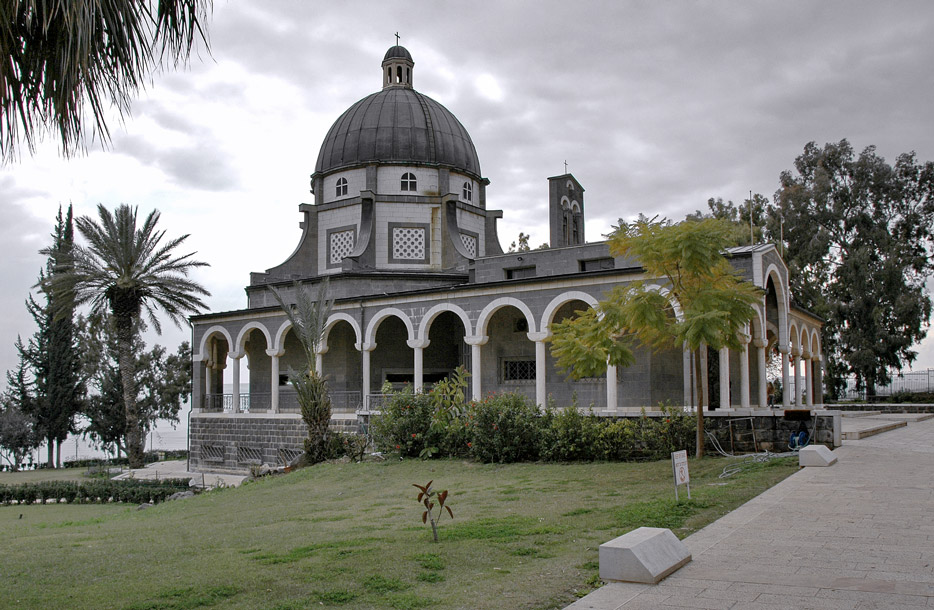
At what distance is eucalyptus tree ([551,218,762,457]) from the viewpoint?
1395 centimetres

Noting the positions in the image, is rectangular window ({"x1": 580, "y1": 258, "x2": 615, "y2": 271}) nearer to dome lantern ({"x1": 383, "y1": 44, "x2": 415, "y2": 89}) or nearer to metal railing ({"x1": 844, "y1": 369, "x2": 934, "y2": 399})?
dome lantern ({"x1": 383, "y1": 44, "x2": 415, "y2": 89})

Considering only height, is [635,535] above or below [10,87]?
below

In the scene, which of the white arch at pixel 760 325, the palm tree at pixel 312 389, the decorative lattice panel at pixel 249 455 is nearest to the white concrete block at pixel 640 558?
the palm tree at pixel 312 389

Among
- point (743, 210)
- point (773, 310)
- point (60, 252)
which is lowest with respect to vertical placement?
point (773, 310)

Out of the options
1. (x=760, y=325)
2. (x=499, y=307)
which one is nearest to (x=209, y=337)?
(x=499, y=307)

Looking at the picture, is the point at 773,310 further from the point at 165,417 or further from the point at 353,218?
the point at 165,417

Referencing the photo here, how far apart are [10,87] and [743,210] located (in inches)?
1720

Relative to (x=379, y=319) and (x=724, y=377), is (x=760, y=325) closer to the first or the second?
(x=724, y=377)

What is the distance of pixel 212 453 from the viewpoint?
2994 centimetres

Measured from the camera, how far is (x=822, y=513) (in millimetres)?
8789

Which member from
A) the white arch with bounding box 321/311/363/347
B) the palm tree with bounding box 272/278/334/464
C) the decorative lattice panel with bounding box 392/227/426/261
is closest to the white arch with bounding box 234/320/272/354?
the white arch with bounding box 321/311/363/347

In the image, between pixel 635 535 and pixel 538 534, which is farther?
pixel 538 534

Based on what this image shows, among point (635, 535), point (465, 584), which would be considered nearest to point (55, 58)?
point (465, 584)

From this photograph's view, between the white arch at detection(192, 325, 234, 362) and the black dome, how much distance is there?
857 cm
